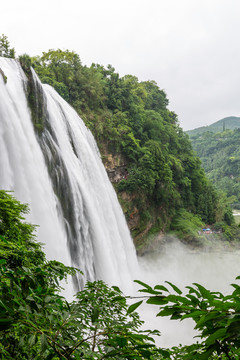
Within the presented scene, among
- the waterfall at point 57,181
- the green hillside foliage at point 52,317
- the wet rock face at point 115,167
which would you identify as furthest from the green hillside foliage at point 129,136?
the green hillside foliage at point 52,317

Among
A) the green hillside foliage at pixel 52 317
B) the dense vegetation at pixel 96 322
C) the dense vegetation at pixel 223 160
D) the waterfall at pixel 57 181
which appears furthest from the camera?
the dense vegetation at pixel 223 160

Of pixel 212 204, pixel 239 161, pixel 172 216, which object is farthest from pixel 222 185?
pixel 172 216

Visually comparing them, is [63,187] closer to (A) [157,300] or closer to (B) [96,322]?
(B) [96,322]

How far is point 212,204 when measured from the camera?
858 inches

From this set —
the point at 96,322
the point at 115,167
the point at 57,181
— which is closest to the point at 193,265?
the point at 115,167

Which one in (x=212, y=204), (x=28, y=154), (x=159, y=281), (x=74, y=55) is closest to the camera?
(x=28, y=154)

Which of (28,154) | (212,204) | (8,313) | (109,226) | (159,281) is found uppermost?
(28,154)

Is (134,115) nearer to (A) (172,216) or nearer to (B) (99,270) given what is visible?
(A) (172,216)

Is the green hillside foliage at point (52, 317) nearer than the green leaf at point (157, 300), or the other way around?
the green leaf at point (157, 300)

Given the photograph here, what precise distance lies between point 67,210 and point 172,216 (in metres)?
12.1

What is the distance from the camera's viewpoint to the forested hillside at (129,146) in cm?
1545

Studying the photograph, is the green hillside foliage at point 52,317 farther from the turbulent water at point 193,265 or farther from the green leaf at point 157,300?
the turbulent water at point 193,265

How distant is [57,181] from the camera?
26.1ft

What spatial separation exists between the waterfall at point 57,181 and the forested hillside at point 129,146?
4109mm
